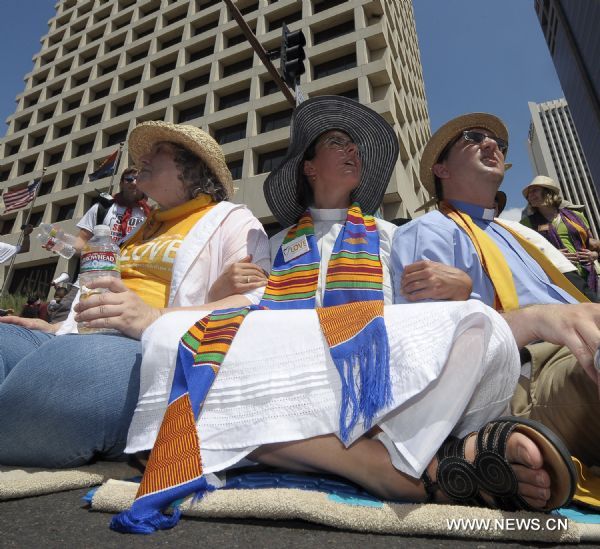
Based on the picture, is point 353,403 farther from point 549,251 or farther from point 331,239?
point 549,251

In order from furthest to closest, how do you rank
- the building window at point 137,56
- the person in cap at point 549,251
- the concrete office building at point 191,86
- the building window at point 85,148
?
the building window at point 137,56 → the building window at point 85,148 → the concrete office building at point 191,86 → the person in cap at point 549,251

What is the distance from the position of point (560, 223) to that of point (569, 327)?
445 centimetres

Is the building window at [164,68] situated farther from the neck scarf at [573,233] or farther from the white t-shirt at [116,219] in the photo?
the neck scarf at [573,233]

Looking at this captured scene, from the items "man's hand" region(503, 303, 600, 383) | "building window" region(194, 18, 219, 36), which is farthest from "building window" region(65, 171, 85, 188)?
"man's hand" region(503, 303, 600, 383)

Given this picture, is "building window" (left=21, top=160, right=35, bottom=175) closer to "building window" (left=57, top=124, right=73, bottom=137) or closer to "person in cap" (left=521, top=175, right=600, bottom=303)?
"building window" (left=57, top=124, right=73, bottom=137)

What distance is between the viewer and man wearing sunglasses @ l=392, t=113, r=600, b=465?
108 cm

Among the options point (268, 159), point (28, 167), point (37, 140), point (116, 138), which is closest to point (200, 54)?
point (116, 138)

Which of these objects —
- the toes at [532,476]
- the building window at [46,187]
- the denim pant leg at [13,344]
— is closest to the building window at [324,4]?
the building window at [46,187]

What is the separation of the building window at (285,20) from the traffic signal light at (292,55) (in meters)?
18.5

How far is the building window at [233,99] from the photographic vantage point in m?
21.6

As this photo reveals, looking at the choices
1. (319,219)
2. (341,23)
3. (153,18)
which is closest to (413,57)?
(341,23)

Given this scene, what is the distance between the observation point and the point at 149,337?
126 cm

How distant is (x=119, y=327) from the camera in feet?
4.65

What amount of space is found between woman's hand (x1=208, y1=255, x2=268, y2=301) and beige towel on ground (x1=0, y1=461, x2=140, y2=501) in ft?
2.60
